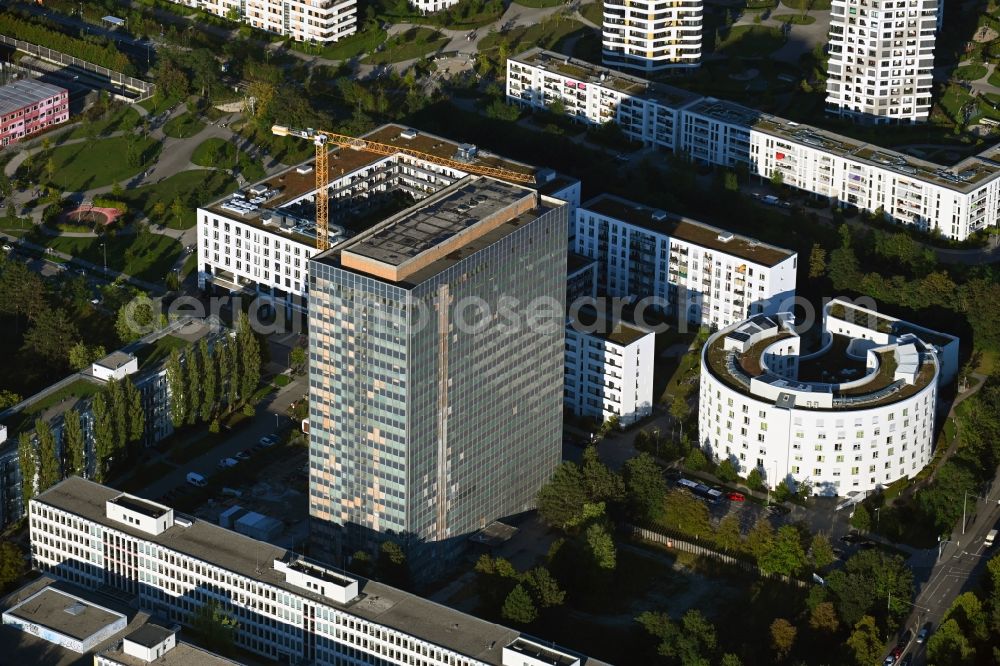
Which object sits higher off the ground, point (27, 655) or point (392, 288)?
point (392, 288)

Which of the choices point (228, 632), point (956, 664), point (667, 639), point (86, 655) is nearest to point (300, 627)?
point (228, 632)

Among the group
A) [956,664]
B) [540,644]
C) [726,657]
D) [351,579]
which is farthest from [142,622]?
[956,664]

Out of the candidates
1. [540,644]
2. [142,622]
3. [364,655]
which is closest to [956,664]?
[540,644]

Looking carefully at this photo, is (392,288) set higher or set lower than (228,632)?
higher

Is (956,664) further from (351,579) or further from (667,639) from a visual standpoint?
(351,579)

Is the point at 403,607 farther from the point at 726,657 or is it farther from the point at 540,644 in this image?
the point at 726,657
